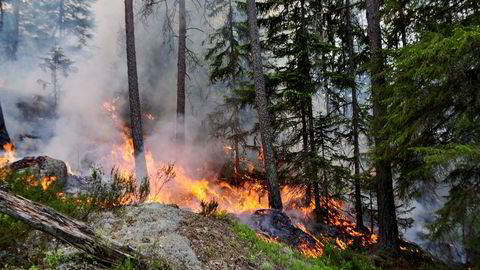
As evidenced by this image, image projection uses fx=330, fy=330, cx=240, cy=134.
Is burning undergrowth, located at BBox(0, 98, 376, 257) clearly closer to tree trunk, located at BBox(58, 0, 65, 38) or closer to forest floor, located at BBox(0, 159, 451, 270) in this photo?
forest floor, located at BBox(0, 159, 451, 270)

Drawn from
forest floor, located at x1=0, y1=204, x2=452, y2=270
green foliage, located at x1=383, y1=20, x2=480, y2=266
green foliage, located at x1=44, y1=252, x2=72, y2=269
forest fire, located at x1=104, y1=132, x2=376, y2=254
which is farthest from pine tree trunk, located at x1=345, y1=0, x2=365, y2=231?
green foliage, located at x1=44, y1=252, x2=72, y2=269

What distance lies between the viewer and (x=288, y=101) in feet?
44.2

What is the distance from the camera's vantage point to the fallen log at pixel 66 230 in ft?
10.3

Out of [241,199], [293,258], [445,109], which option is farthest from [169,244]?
[241,199]

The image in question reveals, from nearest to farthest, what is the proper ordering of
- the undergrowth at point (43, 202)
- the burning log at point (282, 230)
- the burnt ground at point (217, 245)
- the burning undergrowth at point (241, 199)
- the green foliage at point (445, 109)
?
1. the undergrowth at point (43, 202)
2. the green foliage at point (445, 109)
3. the burnt ground at point (217, 245)
4. the burning log at point (282, 230)
5. the burning undergrowth at point (241, 199)

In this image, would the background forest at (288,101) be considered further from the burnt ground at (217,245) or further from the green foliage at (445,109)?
the burnt ground at (217,245)

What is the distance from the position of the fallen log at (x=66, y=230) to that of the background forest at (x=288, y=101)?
4522 mm

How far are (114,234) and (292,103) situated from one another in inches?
385

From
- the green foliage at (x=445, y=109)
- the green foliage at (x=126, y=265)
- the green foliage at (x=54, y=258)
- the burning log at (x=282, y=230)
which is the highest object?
the green foliage at (x=445, y=109)

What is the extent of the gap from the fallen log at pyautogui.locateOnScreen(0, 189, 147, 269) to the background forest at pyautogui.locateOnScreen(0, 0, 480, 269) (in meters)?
4.52

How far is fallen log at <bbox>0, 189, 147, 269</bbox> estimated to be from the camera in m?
3.15

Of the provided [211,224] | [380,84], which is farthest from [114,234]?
[380,84]

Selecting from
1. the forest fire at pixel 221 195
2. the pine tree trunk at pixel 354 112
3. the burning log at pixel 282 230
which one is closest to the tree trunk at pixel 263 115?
the burning log at pixel 282 230

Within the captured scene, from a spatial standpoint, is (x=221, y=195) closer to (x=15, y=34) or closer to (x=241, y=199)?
(x=241, y=199)
